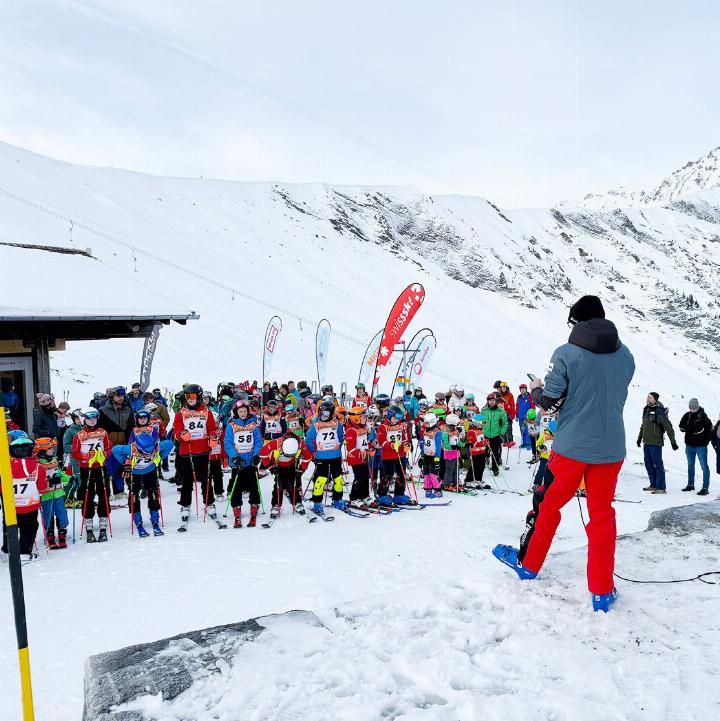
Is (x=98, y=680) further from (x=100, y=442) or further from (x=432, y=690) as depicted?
(x=100, y=442)

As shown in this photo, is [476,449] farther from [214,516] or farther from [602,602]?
[602,602]

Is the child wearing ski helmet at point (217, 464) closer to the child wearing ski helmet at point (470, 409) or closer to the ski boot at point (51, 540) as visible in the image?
the ski boot at point (51, 540)

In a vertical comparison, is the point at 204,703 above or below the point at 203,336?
below

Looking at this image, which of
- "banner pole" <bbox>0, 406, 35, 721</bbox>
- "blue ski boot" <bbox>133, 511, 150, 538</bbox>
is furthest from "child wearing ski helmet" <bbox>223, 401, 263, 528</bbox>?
"banner pole" <bbox>0, 406, 35, 721</bbox>

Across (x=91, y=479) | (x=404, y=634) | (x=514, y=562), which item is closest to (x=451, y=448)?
(x=91, y=479)

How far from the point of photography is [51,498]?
6758 millimetres

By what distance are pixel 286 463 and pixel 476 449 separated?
4.45m

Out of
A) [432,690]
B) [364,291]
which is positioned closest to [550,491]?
[432,690]

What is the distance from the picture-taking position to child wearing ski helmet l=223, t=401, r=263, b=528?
7844mm

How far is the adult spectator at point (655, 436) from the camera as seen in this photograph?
1005 cm

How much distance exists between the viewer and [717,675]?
2.49 meters

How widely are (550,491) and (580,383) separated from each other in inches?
28.9

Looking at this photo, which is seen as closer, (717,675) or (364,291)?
(717,675)

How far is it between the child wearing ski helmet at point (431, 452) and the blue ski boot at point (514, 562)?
19.4 ft
